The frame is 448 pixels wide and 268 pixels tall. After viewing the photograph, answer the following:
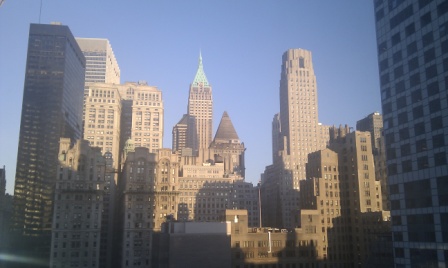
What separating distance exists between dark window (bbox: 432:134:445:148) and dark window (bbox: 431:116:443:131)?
137 cm

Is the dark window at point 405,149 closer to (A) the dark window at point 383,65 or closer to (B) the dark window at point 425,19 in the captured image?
(A) the dark window at point 383,65

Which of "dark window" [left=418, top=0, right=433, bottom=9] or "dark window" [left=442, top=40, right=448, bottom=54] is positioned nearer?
"dark window" [left=442, top=40, right=448, bottom=54]

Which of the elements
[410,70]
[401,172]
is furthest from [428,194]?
[410,70]

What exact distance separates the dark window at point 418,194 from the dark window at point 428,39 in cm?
2183

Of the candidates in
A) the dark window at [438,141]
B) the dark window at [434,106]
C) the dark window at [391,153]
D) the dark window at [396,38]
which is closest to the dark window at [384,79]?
the dark window at [396,38]

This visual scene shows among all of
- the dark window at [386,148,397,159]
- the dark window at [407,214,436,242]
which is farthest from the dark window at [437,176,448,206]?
the dark window at [386,148,397,159]

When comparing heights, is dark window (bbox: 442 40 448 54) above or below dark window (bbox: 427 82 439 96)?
above

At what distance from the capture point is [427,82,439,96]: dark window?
7075 centimetres

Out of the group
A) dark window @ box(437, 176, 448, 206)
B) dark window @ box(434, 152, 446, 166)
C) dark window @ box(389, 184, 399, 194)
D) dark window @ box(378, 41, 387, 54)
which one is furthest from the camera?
dark window @ box(378, 41, 387, 54)

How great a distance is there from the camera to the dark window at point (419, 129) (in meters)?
A: 72.8

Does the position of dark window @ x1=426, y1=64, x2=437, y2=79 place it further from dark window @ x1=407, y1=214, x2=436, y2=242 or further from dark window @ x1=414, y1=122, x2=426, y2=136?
dark window @ x1=407, y1=214, x2=436, y2=242

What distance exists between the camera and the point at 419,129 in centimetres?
7369

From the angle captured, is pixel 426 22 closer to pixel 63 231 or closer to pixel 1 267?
pixel 63 231

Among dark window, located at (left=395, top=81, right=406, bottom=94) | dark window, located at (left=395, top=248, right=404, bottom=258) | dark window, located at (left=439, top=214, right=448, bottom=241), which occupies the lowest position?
dark window, located at (left=395, top=248, right=404, bottom=258)
